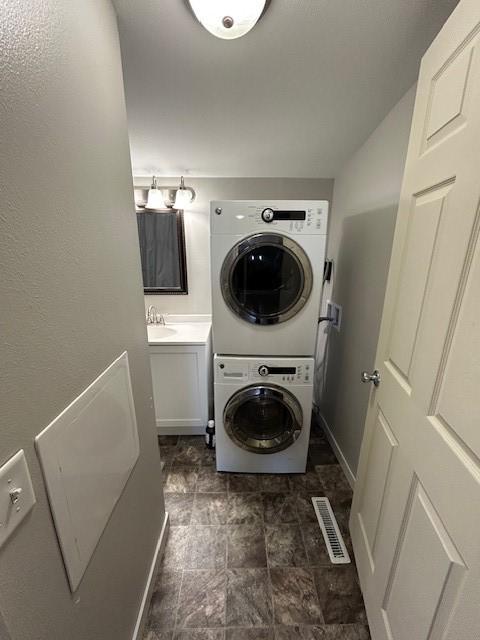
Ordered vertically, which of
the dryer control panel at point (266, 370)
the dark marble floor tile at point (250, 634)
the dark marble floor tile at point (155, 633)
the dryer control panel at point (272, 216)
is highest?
the dryer control panel at point (272, 216)

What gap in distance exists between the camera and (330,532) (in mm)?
1448

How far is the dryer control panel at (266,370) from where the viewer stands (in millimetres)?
1590

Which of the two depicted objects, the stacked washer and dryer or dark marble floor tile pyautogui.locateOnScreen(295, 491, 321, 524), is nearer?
the stacked washer and dryer

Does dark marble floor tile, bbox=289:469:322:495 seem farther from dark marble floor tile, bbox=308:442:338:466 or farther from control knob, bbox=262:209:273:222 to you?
control knob, bbox=262:209:273:222

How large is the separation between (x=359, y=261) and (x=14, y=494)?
6.10 feet

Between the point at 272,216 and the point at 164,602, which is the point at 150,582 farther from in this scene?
the point at 272,216

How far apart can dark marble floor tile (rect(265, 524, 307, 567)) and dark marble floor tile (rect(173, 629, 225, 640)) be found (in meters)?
0.35

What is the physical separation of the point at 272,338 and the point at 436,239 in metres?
0.98

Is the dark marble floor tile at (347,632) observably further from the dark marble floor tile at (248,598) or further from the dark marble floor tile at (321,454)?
the dark marble floor tile at (321,454)

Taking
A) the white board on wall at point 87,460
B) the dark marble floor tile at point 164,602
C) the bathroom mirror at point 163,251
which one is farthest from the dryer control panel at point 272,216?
the dark marble floor tile at point 164,602

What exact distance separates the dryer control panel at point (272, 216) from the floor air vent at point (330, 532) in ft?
5.41

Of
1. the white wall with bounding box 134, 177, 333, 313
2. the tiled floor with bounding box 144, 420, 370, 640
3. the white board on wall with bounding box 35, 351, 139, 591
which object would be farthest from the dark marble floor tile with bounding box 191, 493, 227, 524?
the white wall with bounding box 134, 177, 333, 313

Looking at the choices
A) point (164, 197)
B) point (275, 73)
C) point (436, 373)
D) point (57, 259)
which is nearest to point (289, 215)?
point (275, 73)

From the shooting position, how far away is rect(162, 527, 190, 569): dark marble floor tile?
51.4 inches
